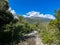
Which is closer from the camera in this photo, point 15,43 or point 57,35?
point 57,35

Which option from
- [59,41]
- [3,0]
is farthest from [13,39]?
[59,41]

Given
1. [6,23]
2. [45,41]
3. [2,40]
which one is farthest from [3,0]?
[45,41]

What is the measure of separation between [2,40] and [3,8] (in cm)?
379

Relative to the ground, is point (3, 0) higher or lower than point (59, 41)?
higher

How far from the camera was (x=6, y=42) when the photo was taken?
26.2m

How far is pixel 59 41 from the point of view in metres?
22.9

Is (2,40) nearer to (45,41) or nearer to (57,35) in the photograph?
(45,41)

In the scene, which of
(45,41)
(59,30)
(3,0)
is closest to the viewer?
(59,30)

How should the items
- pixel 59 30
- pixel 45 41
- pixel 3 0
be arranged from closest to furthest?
pixel 59 30
pixel 45 41
pixel 3 0

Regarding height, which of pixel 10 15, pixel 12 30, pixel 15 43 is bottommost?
pixel 15 43

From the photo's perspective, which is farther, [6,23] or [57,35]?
[6,23]

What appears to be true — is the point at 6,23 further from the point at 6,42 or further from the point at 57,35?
the point at 57,35

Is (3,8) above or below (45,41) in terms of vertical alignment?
above

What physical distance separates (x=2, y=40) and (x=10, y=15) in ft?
10.7
